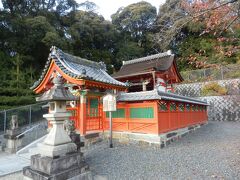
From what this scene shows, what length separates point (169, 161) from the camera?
633 cm

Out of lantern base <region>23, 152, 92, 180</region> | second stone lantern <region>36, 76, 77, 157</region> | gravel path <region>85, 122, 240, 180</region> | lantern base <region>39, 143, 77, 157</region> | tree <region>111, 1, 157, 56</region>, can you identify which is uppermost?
tree <region>111, 1, 157, 56</region>

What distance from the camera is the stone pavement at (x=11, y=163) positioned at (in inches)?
257

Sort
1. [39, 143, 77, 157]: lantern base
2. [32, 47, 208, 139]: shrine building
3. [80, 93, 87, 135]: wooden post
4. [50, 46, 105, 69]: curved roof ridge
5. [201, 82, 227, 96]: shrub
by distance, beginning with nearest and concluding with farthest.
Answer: [39, 143, 77, 157]: lantern base
[32, 47, 208, 139]: shrine building
[80, 93, 87, 135]: wooden post
[50, 46, 105, 69]: curved roof ridge
[201, 82, 227, 96]: shrub

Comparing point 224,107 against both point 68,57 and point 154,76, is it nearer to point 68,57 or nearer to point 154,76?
point 154,76

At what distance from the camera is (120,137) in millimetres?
9531

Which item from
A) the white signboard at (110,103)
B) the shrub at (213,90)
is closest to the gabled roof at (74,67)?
the white signboard at (110,103)

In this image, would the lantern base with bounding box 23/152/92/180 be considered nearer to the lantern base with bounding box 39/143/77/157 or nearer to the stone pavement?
the lantern base with bounding box 39/143/77/157

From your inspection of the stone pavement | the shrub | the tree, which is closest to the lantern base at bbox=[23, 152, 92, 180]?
the stone pavement

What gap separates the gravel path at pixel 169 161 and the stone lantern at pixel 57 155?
96 cm

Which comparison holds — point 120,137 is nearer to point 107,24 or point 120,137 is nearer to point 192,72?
point 192,72

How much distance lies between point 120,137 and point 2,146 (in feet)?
19.7

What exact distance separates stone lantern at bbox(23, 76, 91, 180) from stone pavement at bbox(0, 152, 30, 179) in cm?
212

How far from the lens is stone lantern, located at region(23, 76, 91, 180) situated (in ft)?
14.6

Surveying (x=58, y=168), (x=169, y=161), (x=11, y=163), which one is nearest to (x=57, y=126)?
(x=58, y=168)
